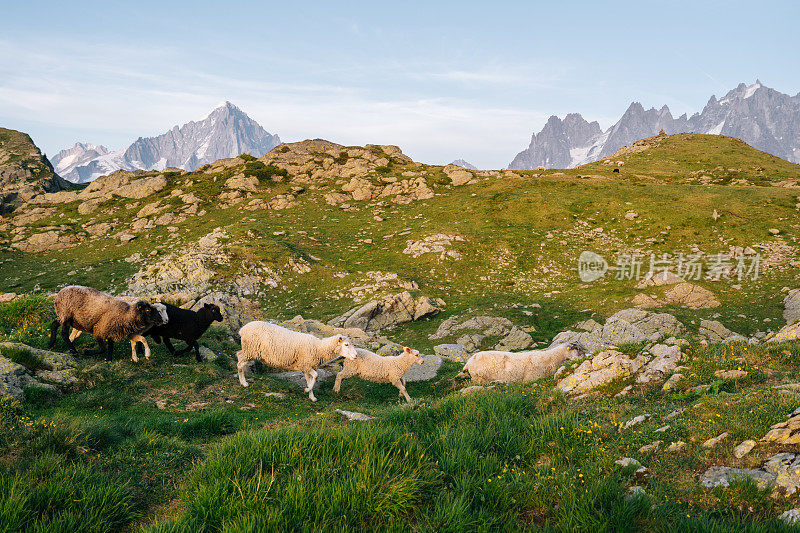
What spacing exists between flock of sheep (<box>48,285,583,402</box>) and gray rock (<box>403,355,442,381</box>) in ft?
6.70

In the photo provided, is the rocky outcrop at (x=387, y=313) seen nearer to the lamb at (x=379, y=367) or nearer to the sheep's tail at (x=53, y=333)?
the lamb at (x=379, y=367)

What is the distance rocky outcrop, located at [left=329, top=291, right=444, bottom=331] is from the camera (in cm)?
3080

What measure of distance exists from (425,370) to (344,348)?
576cm

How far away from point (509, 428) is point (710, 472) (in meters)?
2.67

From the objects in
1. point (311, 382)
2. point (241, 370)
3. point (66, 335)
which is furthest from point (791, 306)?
point (66, 335)

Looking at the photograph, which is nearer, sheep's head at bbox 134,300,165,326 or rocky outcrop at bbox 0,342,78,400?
rocky outcrop at bbox 0,342,78,400

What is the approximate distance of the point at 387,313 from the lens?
3188 cm

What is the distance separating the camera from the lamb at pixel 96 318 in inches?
503

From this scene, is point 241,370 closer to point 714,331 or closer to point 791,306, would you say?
point 714,331

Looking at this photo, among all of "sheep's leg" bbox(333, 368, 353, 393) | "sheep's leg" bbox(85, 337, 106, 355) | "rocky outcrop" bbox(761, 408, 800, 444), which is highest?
"rocky outcrop" bbox(761, 408, 800, 444)

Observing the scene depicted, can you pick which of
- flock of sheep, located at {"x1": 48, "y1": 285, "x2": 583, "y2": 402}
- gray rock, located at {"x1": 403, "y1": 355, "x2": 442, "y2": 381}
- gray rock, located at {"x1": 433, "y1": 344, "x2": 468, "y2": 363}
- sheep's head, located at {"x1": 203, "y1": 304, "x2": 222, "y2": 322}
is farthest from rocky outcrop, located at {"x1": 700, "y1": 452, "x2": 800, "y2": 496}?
gray rock, located at {"x1": 433, "y1": 344, "x2": 468, "y2": 363}

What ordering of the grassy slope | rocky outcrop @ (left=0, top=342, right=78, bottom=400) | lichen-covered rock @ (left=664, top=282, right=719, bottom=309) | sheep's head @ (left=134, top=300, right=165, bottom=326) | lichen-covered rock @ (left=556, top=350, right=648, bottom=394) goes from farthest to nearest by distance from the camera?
1. lichen-covered rock @ (left=664, top=282, right=719, bottom=309)
2. sheep's head @ (left=134, top=300, right=165, bottom=326)
3. lichen-covered rock @ (left=556, top=350, right=648, bottom=394)
4. rocky outcrop @ (left=0, top=342, right=78, bottom=400)
5. the grassy slope

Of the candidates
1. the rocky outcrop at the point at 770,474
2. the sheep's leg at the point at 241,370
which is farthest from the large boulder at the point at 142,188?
the rocky outcrop at the point at 770,474

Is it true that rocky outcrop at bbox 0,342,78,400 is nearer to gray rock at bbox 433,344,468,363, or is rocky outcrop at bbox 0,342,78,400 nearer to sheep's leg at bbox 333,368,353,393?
sheep's leg at bbox 333,368,353,393
